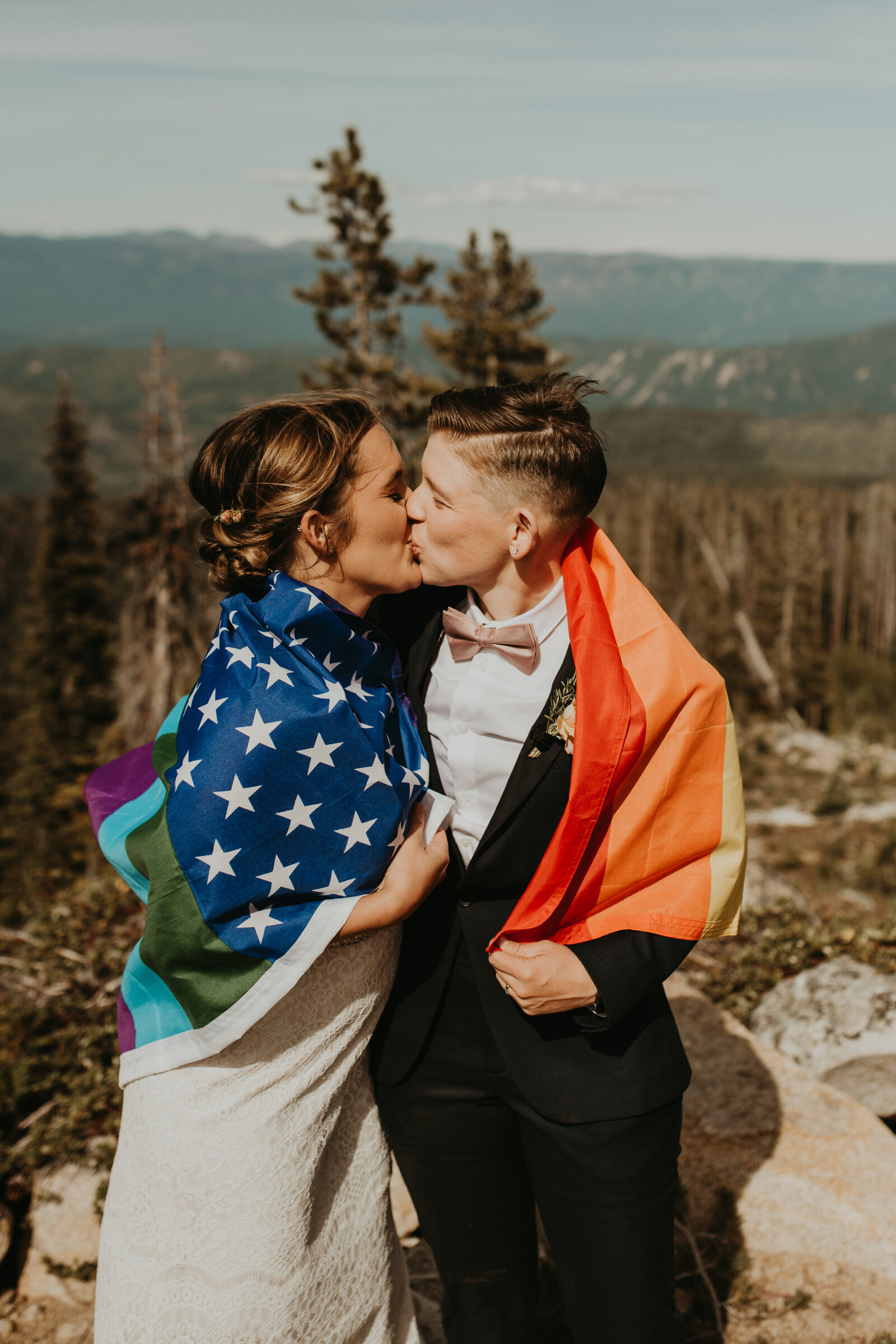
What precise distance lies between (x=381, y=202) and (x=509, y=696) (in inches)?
832

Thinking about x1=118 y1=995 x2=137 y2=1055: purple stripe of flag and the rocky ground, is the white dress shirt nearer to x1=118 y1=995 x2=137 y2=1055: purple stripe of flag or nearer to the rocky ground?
x1=118 y1=995 x2=137 y2=1055: purple stripe of flag

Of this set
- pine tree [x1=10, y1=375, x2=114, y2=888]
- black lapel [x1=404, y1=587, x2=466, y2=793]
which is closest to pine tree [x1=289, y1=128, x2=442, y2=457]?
pine tree [x1=10, y1=375, x2=114, y2=888]

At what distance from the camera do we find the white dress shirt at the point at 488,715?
95.3 inches

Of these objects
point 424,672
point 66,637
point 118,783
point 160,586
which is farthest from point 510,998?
point 66,637

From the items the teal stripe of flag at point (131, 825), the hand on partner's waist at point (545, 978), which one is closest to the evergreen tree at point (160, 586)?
the teal stripe of flag at point (131, 825)

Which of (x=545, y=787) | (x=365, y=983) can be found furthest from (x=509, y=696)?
(x=365, y=983)

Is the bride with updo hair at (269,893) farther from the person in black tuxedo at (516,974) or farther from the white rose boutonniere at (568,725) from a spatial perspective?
the white rose boutonniere at (568,725)

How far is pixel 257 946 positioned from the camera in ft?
7.25

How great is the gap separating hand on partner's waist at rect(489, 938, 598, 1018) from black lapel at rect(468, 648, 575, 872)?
1.04 ft

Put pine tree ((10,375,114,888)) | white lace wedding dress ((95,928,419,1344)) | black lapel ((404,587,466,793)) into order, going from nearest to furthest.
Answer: white lace wedding dress ((95,928,419,1344)), black lapel ((404,587,466,793)), pine tree ((10,375,114,888))

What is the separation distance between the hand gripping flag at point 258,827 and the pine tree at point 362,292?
58.7 feet

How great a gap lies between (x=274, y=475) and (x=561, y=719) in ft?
3.21

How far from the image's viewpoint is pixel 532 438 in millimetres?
2318

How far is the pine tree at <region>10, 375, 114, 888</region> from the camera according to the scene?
99.0 feet
